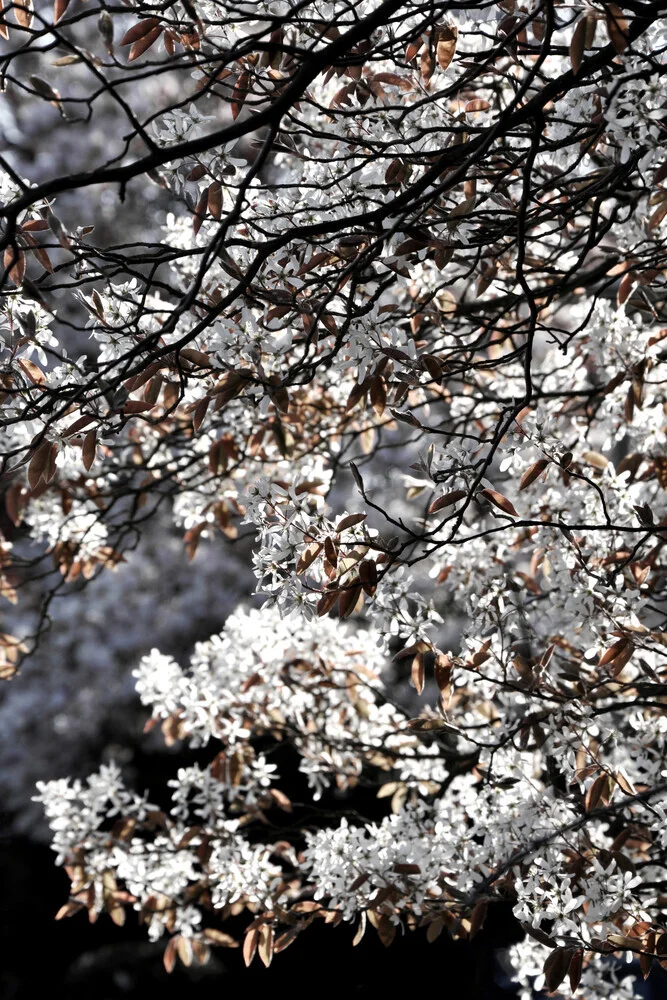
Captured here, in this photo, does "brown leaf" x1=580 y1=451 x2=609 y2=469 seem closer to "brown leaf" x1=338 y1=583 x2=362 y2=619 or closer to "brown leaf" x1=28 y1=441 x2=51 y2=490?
"brown leaf" x1=338 y1=583 x2=362 y2=619

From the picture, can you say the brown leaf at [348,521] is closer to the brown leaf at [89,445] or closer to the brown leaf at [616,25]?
the brown leaf at [89,445]

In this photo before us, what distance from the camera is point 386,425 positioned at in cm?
239

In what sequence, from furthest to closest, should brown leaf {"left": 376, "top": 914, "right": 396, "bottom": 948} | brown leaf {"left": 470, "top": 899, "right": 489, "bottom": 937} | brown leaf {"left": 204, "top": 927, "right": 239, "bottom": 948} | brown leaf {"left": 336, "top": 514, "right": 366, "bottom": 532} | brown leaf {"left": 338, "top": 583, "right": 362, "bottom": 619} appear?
brown leaf {"left": 204, "top": 927, "right": 239, "bottom": 948} < brown leaf {"left": 376, "top": 914, "right": 396, "bottom": 948} < brown leaf {"left": 470, "top": 899, "right": 489, "bottom": 937} < brown leaf {"left": 336, "top": 514, "right": 366, "bottom": 532} < brown leaf {"left": 338, "top": 583, "right": 362, "bottom": 619}

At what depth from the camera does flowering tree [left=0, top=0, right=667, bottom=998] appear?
1380mm

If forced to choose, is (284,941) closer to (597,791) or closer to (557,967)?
(557,967)

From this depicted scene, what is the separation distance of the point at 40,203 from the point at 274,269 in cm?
40

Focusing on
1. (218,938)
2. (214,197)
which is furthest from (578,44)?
(218,938)

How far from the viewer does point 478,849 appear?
1929mm

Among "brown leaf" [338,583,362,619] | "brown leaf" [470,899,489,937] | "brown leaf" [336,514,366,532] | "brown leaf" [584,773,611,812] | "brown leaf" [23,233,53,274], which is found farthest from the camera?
"brown leaf" [470,899,489,937]

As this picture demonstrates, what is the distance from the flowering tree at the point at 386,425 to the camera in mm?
1380

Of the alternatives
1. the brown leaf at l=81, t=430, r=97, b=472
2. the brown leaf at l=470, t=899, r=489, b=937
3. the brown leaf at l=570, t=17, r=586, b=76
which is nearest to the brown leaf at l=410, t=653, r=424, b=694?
the brown leaf at l=470, t=899, r=489, b=937

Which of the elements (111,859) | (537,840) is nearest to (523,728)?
(537,840)

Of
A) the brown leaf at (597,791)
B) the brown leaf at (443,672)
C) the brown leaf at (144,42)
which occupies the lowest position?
the brown leaf at (597,791)

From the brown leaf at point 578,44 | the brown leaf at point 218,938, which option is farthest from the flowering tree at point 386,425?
the brown leaf at point 218,938
